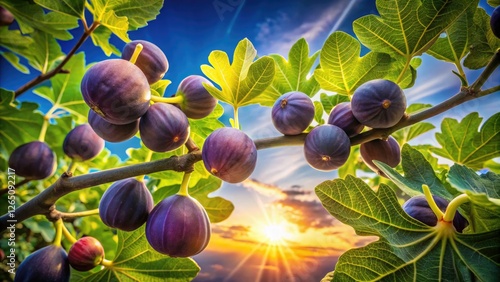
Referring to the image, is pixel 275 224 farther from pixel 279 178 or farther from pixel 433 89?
pixel 433 89

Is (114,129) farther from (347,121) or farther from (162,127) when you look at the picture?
(347,121)

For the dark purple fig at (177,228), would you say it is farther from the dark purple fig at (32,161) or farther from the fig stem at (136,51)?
the dark purple fig at (32,161)

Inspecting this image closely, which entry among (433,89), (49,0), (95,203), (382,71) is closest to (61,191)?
(49,0)

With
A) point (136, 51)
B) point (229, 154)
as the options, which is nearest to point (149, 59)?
point (136, 51)

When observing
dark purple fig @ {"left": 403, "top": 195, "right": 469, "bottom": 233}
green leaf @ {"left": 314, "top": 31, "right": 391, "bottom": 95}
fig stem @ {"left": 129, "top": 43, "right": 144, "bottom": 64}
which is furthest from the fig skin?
dark purple fig @ {"left": 403, "top": 195, "right": 469, "bottom": 233}

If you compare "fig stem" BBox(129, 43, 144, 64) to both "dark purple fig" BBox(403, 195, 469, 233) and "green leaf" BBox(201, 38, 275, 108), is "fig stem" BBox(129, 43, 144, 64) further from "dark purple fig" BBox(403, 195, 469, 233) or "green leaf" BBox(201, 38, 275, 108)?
"dark purple fig" BBox(403, 195, 469, 233)
